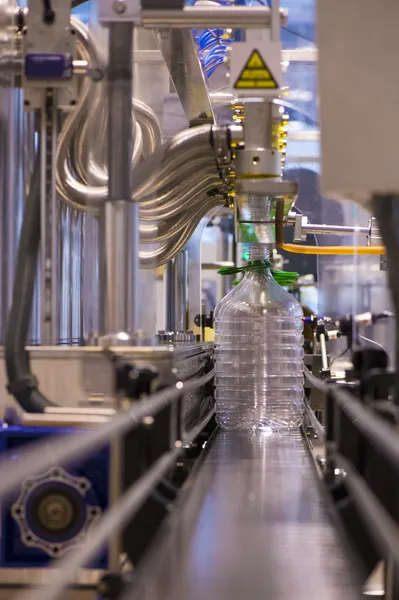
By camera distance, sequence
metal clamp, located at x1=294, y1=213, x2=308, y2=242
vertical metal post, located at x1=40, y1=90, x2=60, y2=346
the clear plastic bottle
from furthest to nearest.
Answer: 1. metal clamp, located at x1=294, y1=213, x2=308, y2=242
2. the clear plastic bottle
3. vertical metal post, located at x1=40, y1=90, x2=60, y2=346

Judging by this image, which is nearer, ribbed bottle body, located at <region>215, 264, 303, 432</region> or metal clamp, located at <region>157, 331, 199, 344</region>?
metal clamp, located at <region>157, 331, 199, 344</region>

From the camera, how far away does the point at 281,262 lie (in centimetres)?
794

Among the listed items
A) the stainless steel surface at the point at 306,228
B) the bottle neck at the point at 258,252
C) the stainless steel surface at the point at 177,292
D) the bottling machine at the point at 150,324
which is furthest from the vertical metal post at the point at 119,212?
the stainless steel surface at the point at 306,228

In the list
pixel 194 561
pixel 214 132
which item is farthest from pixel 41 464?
pixel 214 132

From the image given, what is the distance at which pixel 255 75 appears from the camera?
109 inches

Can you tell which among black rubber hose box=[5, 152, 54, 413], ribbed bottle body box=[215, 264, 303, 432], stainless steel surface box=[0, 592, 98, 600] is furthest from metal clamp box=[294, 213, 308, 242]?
stainless steel surface box=[0, 592, 98, 600]

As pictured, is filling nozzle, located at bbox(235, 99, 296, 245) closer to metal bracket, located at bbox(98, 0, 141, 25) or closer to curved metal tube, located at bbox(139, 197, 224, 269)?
metal bracket, located at bbox(98, 0, 141, 25)

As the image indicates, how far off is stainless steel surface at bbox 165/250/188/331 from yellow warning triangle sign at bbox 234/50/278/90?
80.4 inches

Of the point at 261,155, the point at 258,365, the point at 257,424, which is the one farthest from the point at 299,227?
the point at 261,155

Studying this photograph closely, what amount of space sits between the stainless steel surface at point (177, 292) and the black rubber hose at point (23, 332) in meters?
2.01

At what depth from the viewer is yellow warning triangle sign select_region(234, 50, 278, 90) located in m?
2.75

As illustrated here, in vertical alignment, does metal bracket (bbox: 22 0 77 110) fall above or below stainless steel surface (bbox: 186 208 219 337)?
above

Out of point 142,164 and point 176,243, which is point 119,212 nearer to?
point 142,164

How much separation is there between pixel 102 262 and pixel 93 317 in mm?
334
